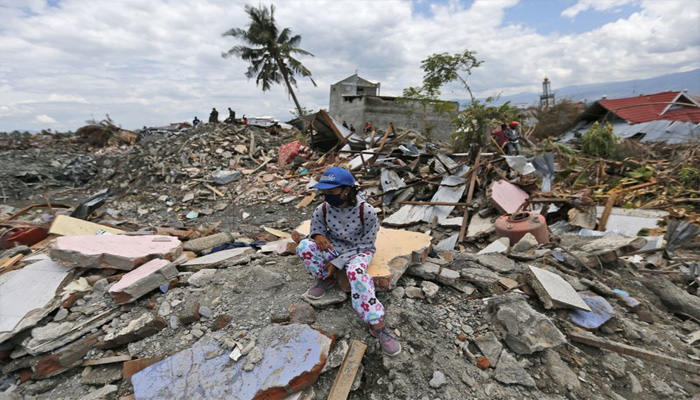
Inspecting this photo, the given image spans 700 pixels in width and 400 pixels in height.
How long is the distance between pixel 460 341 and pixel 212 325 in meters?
1.86

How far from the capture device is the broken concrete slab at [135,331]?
219cm

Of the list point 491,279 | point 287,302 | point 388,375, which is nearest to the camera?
point 388,375

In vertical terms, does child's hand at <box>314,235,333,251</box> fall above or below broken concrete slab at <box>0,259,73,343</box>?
above

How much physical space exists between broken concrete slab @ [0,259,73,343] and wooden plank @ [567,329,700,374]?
419 cm

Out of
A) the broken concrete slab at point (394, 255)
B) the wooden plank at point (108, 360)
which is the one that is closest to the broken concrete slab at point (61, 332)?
the wooden plank at point (108, 360)

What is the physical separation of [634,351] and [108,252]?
451 centimetres

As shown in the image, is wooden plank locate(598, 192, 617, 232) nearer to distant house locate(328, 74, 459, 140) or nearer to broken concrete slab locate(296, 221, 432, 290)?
broken concrete slab locate(296, 221, 432, 290)

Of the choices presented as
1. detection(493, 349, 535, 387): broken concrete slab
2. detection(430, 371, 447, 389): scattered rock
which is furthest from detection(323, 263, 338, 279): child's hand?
detection(493, 349, 535, 387): broken concrete slab

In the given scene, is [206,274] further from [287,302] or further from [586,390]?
[586,390]

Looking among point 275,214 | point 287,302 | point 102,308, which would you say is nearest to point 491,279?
point 287,302

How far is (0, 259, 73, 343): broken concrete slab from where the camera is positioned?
232cm

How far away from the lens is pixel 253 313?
2340 millimetres

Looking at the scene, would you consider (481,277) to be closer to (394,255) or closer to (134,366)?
(394,255)

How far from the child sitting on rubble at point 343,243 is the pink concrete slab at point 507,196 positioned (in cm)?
363
